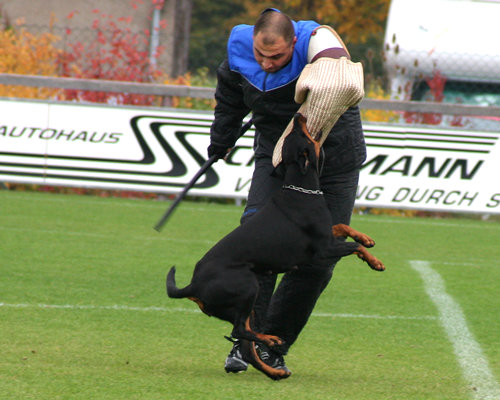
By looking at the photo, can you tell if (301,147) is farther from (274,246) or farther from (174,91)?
(174,91)

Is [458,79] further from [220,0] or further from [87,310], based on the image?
[220,0]

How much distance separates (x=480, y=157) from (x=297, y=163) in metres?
6.37

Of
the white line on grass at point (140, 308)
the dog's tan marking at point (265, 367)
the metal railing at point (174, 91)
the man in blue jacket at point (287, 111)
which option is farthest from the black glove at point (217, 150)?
the metal railing at point (174, 91)

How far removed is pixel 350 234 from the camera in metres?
4.29

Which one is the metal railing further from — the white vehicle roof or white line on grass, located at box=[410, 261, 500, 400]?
white line on grass, located at box=[410, 261, 500, 400]

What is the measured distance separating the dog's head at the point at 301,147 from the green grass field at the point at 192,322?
0.99m

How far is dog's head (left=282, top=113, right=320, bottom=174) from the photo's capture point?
404 centimetres

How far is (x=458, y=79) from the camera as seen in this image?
43.2ft

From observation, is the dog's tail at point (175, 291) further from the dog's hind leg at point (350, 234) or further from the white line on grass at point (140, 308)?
the white line on grass at point (140, 308)

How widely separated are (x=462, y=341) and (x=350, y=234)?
49.7 inches

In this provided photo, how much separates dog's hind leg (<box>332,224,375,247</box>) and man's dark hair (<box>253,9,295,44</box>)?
2.88 feet

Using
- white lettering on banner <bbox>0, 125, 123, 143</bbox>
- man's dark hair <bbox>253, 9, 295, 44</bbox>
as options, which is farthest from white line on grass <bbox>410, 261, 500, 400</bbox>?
white lettering on banner <bbox>0, 125, 123, 143</bbox>

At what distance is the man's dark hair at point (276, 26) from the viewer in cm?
400

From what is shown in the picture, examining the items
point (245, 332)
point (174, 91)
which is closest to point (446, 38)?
point (174, 91)
